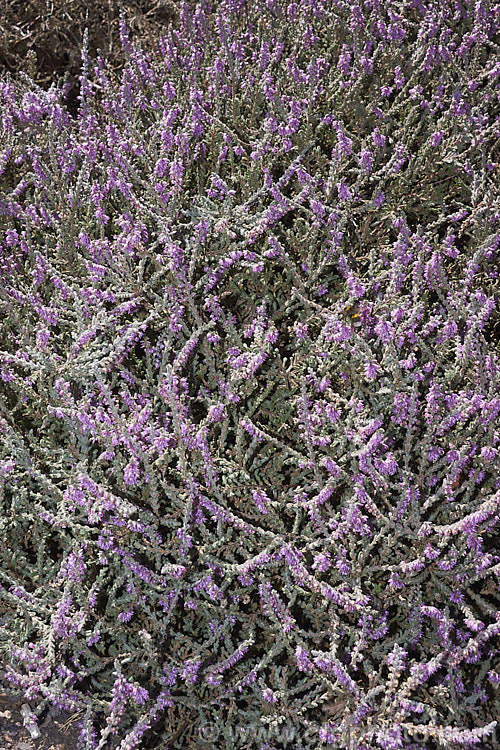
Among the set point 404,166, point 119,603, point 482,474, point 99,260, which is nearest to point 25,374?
point 99,260

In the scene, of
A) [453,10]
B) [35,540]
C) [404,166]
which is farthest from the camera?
[453,10]

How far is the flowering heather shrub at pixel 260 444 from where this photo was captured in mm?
1628

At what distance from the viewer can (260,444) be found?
193cm

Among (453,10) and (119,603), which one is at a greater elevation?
(453,10)

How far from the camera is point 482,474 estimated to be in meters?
1.66

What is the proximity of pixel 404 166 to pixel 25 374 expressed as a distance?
58.3 inches

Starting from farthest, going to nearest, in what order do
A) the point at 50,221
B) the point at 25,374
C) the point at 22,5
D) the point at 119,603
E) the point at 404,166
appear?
the point at 22,5 < the point at 404,166 < the point at 50,221 < the point at 25,374 < the point at 119,603

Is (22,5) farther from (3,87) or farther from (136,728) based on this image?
(136,728)

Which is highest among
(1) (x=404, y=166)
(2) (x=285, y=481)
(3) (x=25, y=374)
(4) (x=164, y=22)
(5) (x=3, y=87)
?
(4) (x=164, y=22)

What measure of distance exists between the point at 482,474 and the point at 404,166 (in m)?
1.28

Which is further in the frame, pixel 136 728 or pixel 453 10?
pixel 453 10

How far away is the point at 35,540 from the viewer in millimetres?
1905

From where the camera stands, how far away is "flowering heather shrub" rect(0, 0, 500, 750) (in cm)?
163

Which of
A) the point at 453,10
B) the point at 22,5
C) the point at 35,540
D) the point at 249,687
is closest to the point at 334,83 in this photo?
the point at 453,10
